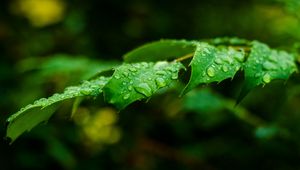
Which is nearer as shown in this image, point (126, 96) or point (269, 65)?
point (126, 96)

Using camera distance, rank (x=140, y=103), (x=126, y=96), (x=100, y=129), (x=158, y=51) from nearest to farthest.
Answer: (x=126, y=96)
(x=158, y=51)
(x=140, y=103)
(x=100, y=129)

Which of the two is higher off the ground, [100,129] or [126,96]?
[126,96]

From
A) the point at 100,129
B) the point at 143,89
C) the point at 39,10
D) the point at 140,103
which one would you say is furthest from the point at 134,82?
the point at 39,10

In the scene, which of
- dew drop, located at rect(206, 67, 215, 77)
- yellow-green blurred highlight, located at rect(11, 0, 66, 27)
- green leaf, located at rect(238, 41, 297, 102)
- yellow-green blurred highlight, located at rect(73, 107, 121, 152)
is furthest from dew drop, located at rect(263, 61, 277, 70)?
yellow-green blurred highlight, located at rect(11, 0, 66, 27)

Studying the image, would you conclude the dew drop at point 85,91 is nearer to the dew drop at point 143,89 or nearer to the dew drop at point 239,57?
the dew drop at point 143,89

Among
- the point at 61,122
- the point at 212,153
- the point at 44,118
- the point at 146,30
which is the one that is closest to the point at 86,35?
the point at 146,30

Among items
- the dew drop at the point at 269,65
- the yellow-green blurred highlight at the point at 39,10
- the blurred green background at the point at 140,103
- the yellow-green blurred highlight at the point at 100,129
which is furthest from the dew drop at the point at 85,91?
the yellow-green blurred highlight at the point at 39,10

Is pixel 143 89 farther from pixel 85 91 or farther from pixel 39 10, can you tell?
pixel 39 10
